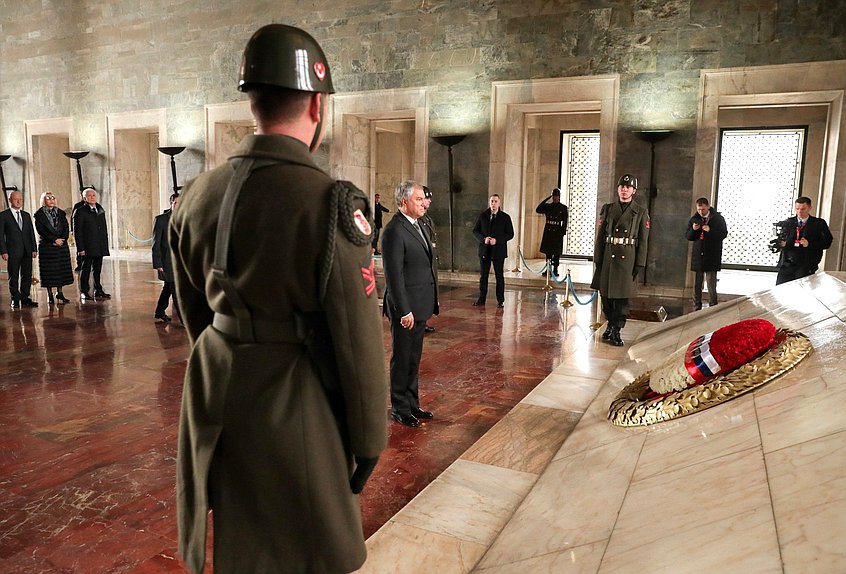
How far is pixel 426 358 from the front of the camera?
22.1ft

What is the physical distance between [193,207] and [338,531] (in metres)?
0.93

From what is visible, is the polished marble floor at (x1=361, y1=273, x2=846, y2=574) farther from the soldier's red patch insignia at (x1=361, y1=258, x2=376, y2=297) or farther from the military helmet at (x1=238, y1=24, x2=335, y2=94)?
the military helmet at (x1=238, y1=24, x2=335, y2=94)

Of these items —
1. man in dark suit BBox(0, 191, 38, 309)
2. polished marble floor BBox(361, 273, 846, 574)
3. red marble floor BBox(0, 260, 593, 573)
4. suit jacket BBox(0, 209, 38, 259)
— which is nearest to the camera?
polished marble floor BBox(361, 273, 846, 574)

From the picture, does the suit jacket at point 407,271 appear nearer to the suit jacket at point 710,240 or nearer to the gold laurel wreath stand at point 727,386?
the gold laurel wreath stand at point 727,386

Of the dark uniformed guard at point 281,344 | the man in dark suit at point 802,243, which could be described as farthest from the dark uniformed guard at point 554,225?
the dark uniformed guard at point 281,344

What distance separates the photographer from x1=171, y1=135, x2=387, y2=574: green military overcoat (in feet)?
5.12

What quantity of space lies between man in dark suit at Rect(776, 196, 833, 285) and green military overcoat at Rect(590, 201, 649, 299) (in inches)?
123

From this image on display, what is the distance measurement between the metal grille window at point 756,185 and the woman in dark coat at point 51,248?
14.0 m

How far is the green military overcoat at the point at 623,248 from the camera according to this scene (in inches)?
279

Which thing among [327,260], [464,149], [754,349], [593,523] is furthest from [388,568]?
[464,149]

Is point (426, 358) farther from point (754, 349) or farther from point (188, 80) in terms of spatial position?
point (188, 80)

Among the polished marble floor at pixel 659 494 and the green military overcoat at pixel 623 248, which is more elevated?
the green military overcoat at pixel 623 248

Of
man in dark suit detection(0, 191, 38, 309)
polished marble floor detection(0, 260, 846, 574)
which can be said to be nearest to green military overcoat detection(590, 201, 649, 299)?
polished marble floor detection(0, 260, 846, 574)

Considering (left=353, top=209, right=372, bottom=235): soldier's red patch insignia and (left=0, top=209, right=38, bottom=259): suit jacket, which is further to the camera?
(left=0, top=209, right=38, bottom=259): suit jacket
